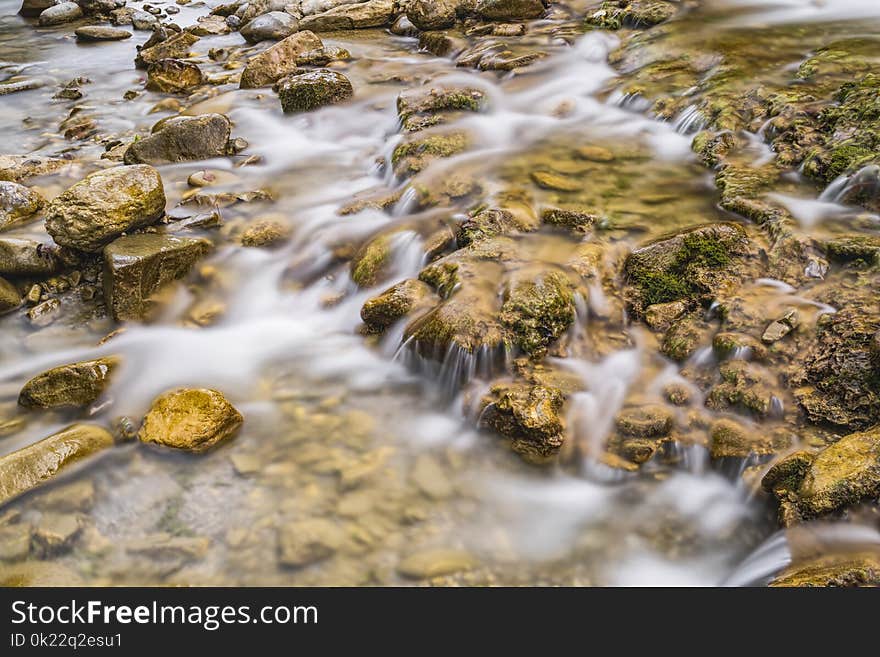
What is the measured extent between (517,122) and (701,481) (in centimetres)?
620

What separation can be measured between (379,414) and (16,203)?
525 cm

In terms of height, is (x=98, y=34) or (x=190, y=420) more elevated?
(x=98, y=34)

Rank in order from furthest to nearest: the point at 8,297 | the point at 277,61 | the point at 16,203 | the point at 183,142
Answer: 1. the point at 277,61
2. the point at 183,142
3. the point at 16,203
4. the point at 8,297

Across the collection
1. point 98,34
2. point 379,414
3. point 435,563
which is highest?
point 98,34

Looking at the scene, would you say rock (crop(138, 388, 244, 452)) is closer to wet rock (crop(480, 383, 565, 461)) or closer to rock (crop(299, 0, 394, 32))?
wet rock (crop(480, 383, 565, 461))

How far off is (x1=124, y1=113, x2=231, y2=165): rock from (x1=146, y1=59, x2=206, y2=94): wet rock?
11.1 feet

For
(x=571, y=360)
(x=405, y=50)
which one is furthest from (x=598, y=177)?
(x=405, y=50)


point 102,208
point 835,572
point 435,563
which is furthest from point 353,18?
point 835,572

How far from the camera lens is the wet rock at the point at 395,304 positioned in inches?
215

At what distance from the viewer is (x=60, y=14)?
57.7 ft

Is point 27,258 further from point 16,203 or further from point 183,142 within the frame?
point 183,142

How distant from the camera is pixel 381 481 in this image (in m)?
4.30

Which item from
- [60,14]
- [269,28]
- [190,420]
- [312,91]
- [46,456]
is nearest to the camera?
[46,456]

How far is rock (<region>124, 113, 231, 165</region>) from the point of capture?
8.48 m
